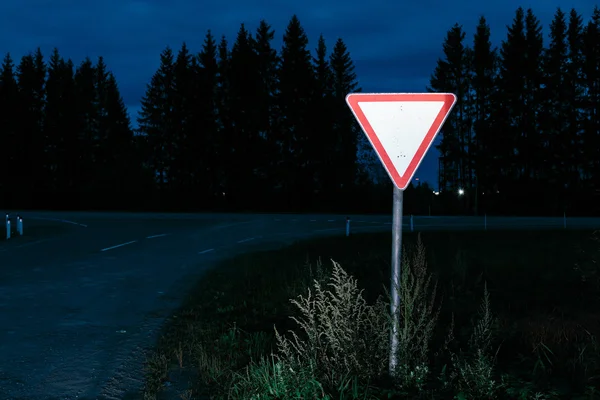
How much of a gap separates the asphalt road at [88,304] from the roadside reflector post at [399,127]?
9.67ft

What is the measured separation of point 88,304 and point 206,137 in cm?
5286

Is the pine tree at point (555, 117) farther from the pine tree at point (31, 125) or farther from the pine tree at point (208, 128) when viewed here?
the pine tree at point (31, 125)

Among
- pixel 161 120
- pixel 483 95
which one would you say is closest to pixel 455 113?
pixel 483 95

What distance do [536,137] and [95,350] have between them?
193ft

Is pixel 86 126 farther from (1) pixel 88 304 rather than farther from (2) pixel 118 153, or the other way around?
(1) pixel 88 304

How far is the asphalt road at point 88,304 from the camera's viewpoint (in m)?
5.58

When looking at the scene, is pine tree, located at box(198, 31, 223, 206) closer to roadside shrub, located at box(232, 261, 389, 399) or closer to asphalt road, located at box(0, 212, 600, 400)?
asphalt road, located at box(0, 212, 600, 400)

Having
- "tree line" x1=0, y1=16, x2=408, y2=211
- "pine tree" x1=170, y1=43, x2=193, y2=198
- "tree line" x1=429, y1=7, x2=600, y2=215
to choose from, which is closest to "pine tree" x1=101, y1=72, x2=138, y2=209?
"tree line" x1=0, y1=16, x2=408, y2=211

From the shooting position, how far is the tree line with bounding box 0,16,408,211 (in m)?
53.7

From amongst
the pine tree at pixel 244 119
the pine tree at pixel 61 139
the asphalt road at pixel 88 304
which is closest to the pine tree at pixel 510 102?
the pine tree at pixel 244 119

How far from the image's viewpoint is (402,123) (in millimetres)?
4586

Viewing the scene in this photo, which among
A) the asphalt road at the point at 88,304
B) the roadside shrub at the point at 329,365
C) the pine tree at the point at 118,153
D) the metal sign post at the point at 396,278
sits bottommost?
the asphalt road at the point at 88,304

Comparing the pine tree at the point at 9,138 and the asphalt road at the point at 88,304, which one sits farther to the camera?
the pine tree at the point at 9,138

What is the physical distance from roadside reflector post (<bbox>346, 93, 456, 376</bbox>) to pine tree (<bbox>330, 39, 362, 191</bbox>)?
48453 millimetres
